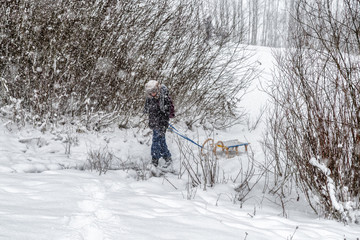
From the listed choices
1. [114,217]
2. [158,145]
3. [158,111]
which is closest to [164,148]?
[158,145]

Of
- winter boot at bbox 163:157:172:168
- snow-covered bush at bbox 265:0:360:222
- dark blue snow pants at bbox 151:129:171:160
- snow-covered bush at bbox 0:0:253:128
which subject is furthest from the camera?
snow-covered bush at bbox 0:0:253:128

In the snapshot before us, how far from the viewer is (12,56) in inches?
258

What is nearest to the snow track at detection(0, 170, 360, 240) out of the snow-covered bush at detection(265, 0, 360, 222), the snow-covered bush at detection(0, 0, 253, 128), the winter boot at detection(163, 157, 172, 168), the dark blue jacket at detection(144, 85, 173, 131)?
the snow-covered bush at detection(265, 0, 360, 222)

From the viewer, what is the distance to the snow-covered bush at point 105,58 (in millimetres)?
6652

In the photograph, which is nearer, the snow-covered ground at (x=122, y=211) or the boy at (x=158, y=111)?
the snow-covered ground at (x=122, y=211)

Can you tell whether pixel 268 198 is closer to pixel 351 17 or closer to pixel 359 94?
pixel 359 94

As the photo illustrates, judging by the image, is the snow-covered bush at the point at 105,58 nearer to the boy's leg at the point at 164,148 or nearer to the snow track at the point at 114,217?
the boy's leg at the point at 164,148

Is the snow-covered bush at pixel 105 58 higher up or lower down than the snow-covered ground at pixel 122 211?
higher up

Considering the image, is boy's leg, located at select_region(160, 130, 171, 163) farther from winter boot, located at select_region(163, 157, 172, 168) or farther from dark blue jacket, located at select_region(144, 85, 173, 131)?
dark blue jacket, located at select_region(144, 85, 173, 131)

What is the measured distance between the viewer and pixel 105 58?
764cm

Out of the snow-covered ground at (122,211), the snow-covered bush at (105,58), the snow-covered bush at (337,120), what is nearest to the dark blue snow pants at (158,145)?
the snow-covered ground at (122,211)

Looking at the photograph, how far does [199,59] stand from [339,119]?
6.76m

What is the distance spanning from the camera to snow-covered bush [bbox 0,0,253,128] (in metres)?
6.65

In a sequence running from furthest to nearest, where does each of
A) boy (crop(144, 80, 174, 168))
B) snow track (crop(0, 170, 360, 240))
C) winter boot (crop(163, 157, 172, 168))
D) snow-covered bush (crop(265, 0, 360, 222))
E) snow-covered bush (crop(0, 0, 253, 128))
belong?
snow-covered bush (crop(0, 0, 253, 128))
winter boot (crop(163, 157, 172, 168))
boy (crop(144, 80, 174, 168))
snow-covered bush (crop(265, 0, 360, 222))
snow track (crop(0, 170, 360, 240))
